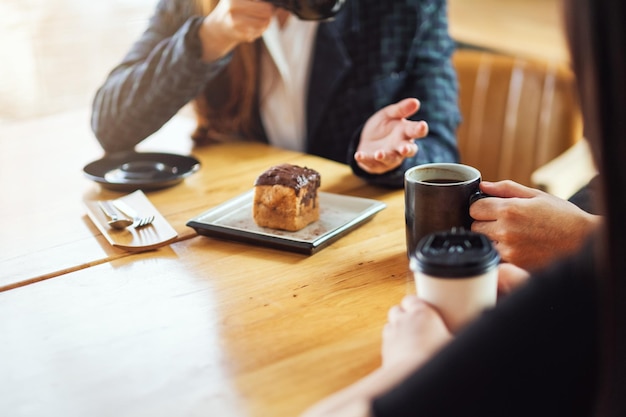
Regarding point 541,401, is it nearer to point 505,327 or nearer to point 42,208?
point 505,327

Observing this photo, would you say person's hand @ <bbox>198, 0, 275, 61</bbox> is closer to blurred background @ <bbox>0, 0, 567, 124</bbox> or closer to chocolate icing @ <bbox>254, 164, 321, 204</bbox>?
chocolate icing @ <bbox>254, 164, 321, 204</bbox>

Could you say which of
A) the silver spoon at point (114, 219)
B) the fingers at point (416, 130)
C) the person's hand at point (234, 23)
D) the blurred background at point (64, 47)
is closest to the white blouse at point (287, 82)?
the person's hand at point (234, 23)

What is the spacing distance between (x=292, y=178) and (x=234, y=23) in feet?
1.54

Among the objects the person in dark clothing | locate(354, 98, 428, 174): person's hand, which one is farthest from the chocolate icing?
the person in dark clothing

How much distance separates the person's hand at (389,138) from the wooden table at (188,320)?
70 millimetres

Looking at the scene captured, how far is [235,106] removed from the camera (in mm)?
1855

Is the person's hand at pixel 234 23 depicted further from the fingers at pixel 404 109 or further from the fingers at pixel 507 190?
the fingers at pixel 507 190

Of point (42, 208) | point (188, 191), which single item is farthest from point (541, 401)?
point (42, 208)

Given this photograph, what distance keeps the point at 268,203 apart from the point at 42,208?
0.48 metres

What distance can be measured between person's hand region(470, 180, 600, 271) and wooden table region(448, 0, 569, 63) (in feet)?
5.32

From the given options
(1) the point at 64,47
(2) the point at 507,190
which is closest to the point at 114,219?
(2) the point at 507,190

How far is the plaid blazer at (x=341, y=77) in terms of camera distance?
66.2 inches

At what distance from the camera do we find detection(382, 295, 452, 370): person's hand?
0.78m

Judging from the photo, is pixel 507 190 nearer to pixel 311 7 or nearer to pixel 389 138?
pixel 389 138
